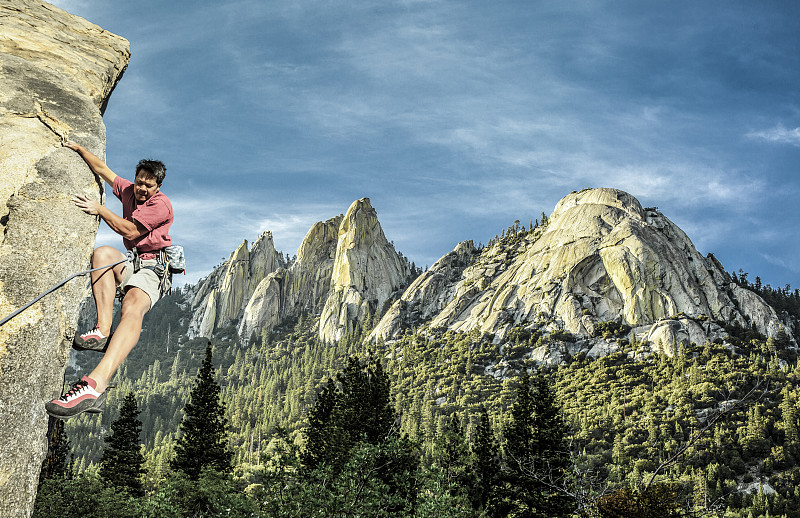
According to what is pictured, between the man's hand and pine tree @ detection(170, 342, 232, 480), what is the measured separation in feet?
131

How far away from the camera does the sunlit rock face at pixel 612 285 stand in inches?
5965

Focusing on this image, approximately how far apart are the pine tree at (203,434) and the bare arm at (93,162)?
131 ft

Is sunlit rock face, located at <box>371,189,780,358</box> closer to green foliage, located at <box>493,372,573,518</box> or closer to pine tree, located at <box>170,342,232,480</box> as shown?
green foliage, located at <box>493,372,573,518</box>

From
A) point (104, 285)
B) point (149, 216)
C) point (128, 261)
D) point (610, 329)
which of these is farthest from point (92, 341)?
point (610, 329)

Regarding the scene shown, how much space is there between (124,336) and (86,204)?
1.18 meters

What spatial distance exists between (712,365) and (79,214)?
470 feet

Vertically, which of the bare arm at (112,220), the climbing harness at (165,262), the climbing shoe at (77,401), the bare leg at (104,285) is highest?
the bare arm at (112,220)

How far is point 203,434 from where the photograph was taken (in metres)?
42.7

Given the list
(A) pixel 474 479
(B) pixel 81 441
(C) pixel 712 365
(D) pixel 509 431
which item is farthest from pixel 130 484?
(B) pixel 81 441

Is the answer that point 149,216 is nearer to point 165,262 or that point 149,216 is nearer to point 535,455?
point 165,262

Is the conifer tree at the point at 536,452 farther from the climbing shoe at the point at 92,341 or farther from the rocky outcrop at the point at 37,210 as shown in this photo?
the rocky outcrop at the point at 37,210

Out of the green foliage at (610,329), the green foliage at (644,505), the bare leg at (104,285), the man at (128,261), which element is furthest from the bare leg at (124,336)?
the green foliage at (610,329)

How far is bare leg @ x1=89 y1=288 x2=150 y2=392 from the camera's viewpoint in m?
4.13

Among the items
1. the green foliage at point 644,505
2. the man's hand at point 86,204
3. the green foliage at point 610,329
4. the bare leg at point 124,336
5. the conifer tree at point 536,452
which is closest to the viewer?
the bare leg at point 124,336
